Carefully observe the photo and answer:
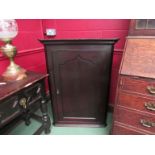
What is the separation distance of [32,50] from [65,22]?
58cm

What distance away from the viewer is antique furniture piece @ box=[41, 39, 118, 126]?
1.42 meters

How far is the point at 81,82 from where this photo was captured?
5.22 feet

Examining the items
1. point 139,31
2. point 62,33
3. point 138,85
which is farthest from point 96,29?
point 138,85

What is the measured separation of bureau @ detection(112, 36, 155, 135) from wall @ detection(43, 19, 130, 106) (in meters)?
0.48

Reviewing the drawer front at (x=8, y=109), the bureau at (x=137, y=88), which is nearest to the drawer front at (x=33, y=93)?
the drawer front at (x=8, y=109)

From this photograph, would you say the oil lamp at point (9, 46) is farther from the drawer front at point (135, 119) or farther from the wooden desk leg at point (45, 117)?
the drawer front at point (135, 119)

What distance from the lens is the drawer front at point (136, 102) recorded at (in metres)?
1.06

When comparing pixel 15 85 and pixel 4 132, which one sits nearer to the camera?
pixel 15 85

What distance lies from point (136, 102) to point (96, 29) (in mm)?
1026

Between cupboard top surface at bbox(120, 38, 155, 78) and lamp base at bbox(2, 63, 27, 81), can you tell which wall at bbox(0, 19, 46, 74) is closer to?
lamp base at bbox(2, 63, 27, 81)

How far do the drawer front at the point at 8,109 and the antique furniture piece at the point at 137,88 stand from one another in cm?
83

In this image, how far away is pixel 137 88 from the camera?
1.06m

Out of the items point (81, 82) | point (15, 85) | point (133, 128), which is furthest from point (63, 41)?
point (133, 128)
